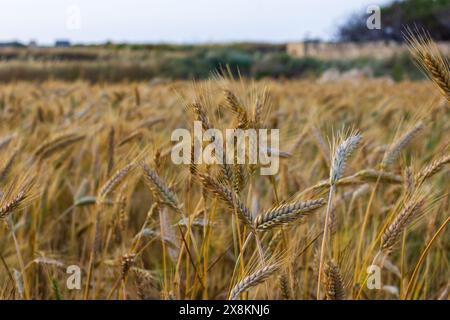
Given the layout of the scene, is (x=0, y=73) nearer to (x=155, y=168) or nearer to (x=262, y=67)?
(x=262, y=67)

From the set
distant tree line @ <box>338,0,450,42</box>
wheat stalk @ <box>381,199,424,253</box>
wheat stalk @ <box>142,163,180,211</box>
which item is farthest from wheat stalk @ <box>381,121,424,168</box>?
distant tree line @ <box>338,0,450,42</box>

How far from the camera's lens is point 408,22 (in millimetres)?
32094

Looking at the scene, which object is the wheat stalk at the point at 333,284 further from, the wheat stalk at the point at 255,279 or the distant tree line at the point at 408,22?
the distant tree line at the point at 408,22

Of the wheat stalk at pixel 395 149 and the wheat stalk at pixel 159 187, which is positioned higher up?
the wheat stalk at pixel 395 149

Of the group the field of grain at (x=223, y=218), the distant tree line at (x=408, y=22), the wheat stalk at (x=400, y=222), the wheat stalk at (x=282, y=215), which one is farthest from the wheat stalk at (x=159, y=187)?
the distant tree line at (x=408, y=22)

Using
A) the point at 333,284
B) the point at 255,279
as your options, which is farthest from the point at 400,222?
the point at 255,279

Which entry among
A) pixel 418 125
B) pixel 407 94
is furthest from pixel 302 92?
pixel 418 125

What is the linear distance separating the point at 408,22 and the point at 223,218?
32.5 metres

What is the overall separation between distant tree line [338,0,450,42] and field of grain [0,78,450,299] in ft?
92.3

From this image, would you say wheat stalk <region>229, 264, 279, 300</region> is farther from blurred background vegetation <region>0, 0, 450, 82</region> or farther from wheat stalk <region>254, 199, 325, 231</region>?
blurred background vegetation <region>0, 0, 450, 82</region>

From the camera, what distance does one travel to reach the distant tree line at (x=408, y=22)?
30.2m

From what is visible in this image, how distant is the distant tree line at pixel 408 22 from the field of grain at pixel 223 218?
1108 inches

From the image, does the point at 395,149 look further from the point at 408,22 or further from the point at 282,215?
the point at 408,22
